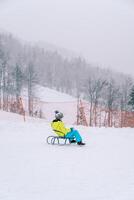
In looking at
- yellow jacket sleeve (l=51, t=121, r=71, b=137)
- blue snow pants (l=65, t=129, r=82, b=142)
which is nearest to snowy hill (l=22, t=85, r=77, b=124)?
yellow jacket sleeve (l=51, t=121, r=71, b=137)

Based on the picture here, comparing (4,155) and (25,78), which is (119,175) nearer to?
(4,155)

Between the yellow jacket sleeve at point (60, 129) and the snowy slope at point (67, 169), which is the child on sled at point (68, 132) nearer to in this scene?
the yellow jacket sleeve at point (60, 129)

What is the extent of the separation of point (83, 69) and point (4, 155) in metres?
161

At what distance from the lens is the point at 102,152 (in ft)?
43.9

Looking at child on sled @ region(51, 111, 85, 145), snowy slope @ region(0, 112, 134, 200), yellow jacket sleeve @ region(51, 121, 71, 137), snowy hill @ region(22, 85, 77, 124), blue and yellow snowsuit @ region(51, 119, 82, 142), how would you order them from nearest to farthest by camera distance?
1. snowy slope @ region(0, 112, 134, 200)
2. child on sled @ region(51, 111, 85, 145)
3. blue and yellow snowsuit @ region(51, 119, 82, 142)
4. yellow jacket sleeve @ region(51, 121, 71, 137)
5. snowy hill @ region(22, 85, 77, 124)

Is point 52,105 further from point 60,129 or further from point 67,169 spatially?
point 67,169

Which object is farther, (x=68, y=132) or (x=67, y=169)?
(x=68, y=132)

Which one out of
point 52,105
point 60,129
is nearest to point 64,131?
point 60,129

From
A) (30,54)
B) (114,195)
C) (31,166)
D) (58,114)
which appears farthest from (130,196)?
(30,54)

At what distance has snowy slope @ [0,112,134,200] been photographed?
7.95 m

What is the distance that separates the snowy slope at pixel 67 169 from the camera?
26.1ft

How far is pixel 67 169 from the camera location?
10.4 m

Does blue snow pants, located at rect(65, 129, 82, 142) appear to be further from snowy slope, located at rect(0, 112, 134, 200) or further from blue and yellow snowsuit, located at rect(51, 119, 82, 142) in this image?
snowy slope, located at rect(0, 112, 134, 200)

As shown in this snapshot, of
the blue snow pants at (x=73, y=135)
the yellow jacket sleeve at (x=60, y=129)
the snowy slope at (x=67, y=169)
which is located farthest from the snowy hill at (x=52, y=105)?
the blue snow pants at (x=73, y=135)
